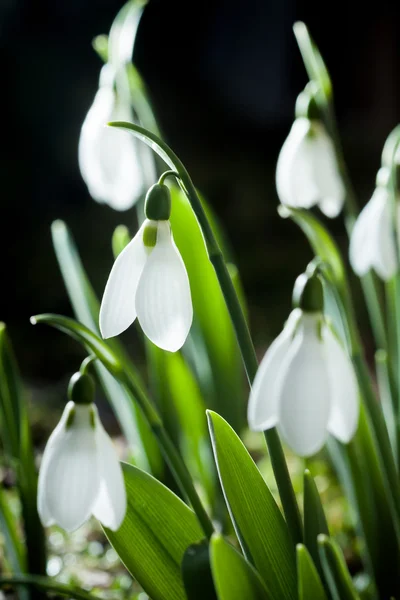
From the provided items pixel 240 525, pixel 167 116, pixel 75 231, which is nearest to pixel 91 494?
pixel 240 525

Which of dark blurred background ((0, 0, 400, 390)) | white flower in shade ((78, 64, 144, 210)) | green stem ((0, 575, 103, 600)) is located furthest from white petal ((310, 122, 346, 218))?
dark blurred background ((0, 0, 400, 390))

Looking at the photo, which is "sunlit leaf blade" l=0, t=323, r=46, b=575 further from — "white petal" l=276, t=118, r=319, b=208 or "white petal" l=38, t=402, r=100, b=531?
"white petal" l=276, t=118, r=319, b=208

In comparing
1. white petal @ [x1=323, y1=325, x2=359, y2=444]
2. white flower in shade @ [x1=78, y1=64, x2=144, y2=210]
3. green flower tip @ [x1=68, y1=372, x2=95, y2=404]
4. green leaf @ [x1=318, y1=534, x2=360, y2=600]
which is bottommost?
green leaf @ [x1=318, y1=534, x2=360, y2=600]

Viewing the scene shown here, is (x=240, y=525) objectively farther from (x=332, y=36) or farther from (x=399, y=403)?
(x=332, y=36)

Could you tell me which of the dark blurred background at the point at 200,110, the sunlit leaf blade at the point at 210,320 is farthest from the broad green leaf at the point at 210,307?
the dark blurred background at the point at 200,110

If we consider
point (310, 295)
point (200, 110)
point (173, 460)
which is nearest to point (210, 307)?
point (173, 460)

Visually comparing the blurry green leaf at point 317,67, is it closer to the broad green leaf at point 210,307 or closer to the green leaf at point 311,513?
the broad green leaf at point 210,307

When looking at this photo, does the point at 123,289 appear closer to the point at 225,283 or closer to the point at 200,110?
the point at 225,283
